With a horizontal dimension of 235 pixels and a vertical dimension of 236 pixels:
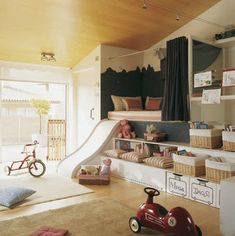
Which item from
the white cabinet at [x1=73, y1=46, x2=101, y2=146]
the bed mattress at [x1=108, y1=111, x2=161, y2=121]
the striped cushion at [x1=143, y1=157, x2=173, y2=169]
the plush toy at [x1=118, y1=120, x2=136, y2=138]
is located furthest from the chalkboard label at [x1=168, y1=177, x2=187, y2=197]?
the white cabinet at [x1=73, y1=46, x2=101, y2=146]

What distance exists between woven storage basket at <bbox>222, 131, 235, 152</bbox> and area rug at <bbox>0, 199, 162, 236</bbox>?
4.45ft

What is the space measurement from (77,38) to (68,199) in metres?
3.06

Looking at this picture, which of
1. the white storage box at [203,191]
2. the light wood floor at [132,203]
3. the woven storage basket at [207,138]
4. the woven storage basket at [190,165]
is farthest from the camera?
the woven storage basket at [207,138]

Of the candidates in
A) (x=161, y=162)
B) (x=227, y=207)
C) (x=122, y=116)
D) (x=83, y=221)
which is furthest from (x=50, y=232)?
(x=122, y=116)

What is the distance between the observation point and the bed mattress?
454cm

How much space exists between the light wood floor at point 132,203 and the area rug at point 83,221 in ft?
0.70

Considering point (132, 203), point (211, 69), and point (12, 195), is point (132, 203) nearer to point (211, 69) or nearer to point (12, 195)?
point (12, 195)

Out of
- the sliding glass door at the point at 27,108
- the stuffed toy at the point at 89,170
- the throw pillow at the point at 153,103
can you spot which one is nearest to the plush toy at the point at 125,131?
the throw pillow at the point at 153,103

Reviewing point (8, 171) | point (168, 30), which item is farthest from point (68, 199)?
point (168, 30)

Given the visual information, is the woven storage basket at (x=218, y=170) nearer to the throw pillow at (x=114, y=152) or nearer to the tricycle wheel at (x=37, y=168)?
the throw pillow at (x=114, y=152)

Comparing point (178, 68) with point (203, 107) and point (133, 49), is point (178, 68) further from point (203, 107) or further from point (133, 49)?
point (133, 49)

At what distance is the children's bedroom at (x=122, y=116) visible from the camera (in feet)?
9.05

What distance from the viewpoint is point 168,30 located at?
531cm

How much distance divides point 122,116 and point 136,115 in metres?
0.42
